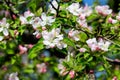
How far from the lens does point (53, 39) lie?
132 inches

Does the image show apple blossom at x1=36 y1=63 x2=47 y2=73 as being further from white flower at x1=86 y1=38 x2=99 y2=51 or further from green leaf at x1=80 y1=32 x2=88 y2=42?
white flower at x1=86 y1=38 x2=99 y2=51

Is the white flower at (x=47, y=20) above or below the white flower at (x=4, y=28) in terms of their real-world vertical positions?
above

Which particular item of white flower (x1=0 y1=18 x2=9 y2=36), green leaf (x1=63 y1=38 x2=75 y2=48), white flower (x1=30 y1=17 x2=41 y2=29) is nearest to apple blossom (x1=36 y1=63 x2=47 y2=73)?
white flower (x1=0 y1=18 x2=9 y2=36)

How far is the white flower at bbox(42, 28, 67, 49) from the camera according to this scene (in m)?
3.29

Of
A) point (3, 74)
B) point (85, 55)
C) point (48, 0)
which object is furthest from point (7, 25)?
point (3, 74)

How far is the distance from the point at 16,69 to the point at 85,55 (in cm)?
334

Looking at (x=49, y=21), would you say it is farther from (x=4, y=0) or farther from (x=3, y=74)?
(x=3, y=74)

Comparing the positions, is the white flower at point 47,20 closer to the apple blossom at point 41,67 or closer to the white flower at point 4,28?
the white flower at point 4,28

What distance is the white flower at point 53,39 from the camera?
3.29m

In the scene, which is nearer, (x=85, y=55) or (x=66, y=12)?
(x=85, y=55)

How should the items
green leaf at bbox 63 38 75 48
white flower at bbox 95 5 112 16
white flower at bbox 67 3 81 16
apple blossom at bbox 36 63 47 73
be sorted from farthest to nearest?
apple blossom at bbox 36 63 47 73 → white flower at bbox 95 5 112 16 → white flower at bbox 67 3 81 16 → green leaf at bbox 63 38 75 48

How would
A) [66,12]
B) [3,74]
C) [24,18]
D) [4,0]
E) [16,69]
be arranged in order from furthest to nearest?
[3,74]
[16,69]
[4,0]
[24,18]
[66,12]

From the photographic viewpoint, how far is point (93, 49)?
3367mm

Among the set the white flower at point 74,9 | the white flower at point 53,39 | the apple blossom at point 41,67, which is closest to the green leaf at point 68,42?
the white flower at point 53,39
